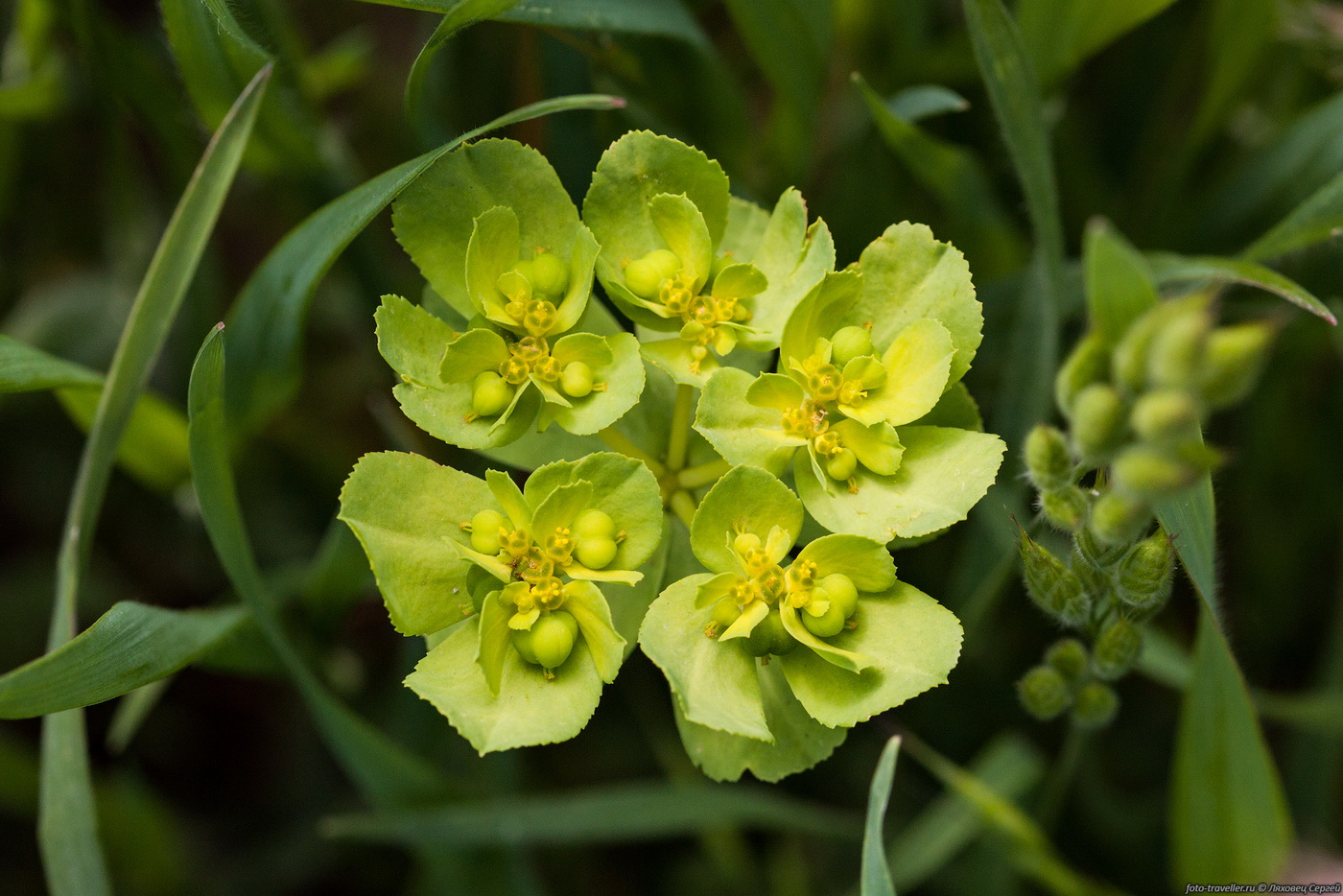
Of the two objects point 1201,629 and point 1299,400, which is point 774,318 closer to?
point 1201,629

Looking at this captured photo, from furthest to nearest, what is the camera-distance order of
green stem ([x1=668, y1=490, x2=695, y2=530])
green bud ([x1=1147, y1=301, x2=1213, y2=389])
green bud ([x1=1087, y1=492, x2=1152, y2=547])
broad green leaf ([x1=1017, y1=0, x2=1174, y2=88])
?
broad green leaf ([x1=1017, y1=0, x2=1174, y2=88])
green stem ([x1=668, y1=490, x2=695, y2=530])
green bud ([x1=1087, y1=492, x2=1152, y2=547])
green bud ([x1=1147, y1=301, x2=1213, y2=389])

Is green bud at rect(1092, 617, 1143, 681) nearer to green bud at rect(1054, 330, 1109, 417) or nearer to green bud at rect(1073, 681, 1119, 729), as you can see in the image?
green bud at rect(1073, 681, 1119, 729)

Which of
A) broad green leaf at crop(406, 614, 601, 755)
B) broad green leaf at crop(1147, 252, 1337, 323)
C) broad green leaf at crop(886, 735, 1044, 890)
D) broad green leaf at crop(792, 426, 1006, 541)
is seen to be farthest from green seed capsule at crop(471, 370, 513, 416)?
broad green leaf at crop(886, 735, 1044, 890)

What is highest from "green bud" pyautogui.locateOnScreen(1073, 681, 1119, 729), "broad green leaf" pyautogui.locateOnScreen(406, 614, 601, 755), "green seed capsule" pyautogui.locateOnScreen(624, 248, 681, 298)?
"green seed capsule" pyautogui.locateOnScreen(624, 248, 681, 298)

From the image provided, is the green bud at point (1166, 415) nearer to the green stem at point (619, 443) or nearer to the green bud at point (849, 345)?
the green bud at point (849, 345)

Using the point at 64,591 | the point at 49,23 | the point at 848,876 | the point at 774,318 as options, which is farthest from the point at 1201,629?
the point at 49,23

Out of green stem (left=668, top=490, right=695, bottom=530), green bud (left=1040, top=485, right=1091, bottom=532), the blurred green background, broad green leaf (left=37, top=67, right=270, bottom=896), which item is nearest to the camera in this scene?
green bud (left=1040, top=485, right=1091, bottom=532)
